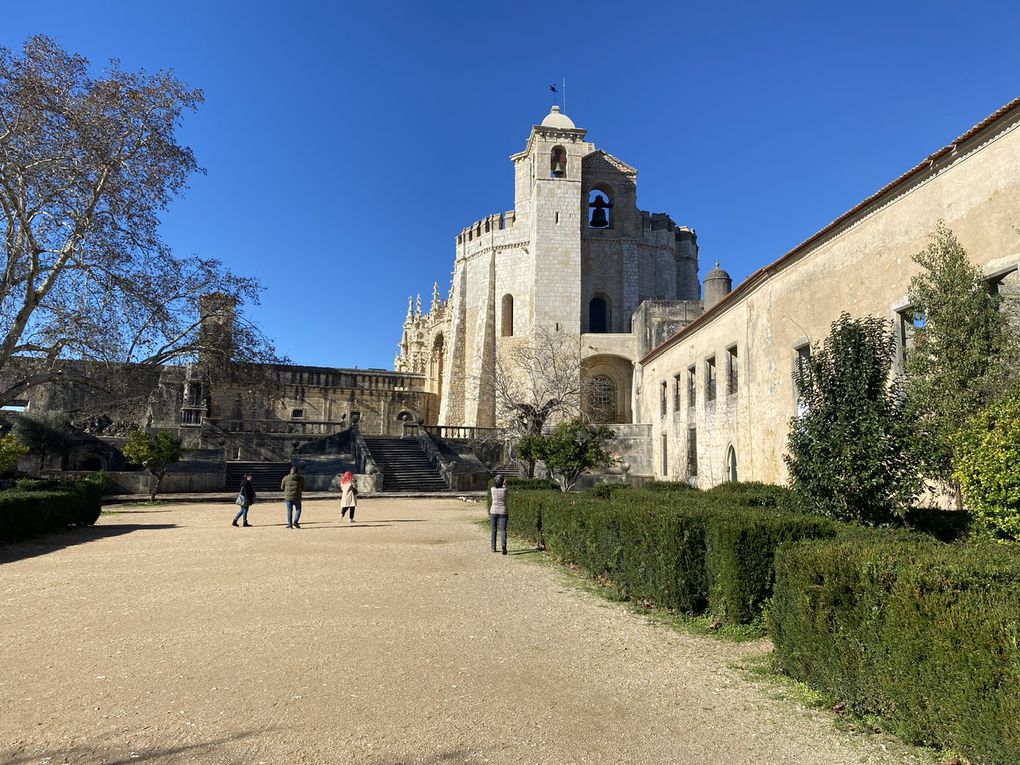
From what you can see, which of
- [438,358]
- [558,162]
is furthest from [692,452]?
[438,358]

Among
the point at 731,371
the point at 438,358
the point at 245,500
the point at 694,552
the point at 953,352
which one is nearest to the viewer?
the point at 694,552

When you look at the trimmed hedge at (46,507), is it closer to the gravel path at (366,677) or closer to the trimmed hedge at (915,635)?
the gravel path at (366,677)

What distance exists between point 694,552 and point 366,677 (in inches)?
135

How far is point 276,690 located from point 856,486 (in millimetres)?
6254

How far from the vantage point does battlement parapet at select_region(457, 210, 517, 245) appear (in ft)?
138

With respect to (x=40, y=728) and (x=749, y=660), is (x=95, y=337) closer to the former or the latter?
(x=40, y=728)

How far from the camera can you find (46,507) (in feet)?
39.1

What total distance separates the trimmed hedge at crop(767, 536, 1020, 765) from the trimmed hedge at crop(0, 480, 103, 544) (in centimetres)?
1227

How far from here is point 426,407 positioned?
150 ft

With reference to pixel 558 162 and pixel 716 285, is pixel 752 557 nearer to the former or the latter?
pixel 716 285

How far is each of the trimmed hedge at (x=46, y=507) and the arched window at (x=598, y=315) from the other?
31.0m

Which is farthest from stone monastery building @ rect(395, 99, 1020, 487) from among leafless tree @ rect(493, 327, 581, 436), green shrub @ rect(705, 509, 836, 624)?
green shrub @ rect(705, 509, 836, 624)

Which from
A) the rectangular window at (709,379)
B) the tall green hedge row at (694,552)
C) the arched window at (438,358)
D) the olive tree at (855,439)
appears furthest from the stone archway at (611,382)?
the tall green hedge row at (694,552)

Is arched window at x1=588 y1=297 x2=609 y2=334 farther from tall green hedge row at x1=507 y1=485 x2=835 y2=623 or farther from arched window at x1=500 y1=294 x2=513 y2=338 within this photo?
tall green hedge row at x1=507 y1=485 x2=835 y2=623
